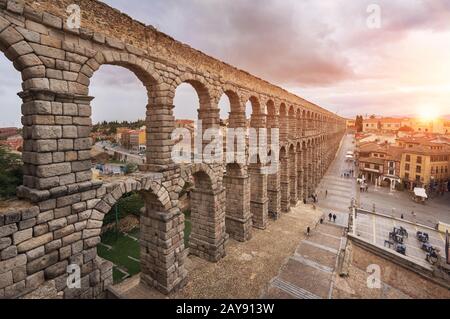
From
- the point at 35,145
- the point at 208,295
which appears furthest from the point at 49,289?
the point at 208,295

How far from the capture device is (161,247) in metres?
10.3

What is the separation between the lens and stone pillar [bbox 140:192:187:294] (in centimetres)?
1019

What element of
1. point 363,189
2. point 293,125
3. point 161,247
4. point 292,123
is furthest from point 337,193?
point 161,247

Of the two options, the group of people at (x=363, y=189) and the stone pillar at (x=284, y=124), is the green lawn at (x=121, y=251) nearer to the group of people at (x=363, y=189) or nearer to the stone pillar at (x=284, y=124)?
the stone pillar at (x=284, y=124)

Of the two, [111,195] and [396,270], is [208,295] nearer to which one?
[111,195]

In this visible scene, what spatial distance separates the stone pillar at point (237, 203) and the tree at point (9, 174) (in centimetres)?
1422

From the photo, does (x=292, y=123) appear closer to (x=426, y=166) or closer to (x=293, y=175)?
(x=293, y=175)

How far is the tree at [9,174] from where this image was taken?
16900 millimetres

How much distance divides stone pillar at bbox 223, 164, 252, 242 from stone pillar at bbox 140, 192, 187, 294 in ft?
18.2

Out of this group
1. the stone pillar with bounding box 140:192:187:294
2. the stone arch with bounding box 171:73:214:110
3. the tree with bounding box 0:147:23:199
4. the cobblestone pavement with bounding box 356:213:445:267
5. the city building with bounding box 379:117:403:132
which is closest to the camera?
the stone pillar with bounding box 140:192:187:294

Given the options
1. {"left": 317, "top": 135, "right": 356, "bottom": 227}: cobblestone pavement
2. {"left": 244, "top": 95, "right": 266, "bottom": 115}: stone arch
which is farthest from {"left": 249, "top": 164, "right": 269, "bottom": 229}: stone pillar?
{"left": 317, "top": 135, "right": 356, "bottom": 227}: cobblestone pavement

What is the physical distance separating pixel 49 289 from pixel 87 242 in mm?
1404

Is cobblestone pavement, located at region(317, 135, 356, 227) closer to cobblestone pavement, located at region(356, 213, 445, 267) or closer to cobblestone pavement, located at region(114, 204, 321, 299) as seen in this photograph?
cobblestone pavement, located at region(356, 213, 445, 267)

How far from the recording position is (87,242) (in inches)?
289
